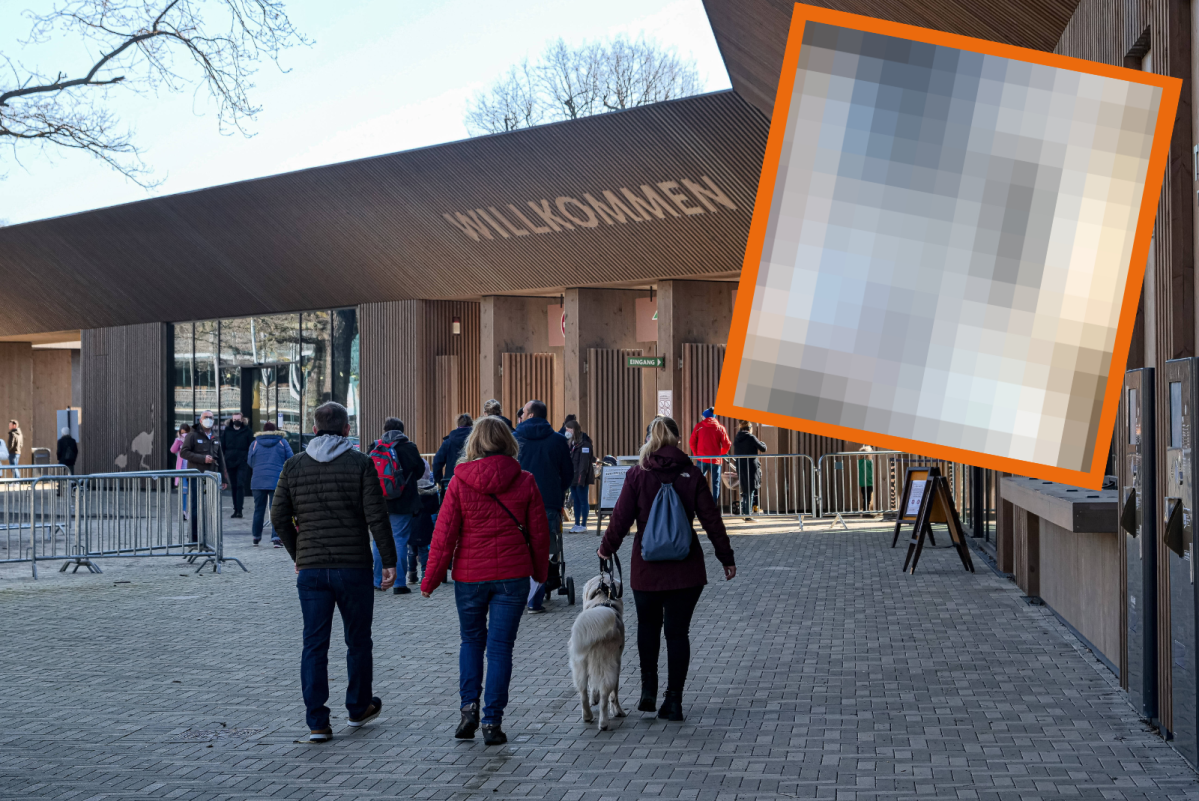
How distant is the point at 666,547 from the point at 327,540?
5.94 ft

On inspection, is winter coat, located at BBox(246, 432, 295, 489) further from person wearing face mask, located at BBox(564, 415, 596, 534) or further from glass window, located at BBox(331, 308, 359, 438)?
glass window, located at BBox(331, 308, 359, 438)

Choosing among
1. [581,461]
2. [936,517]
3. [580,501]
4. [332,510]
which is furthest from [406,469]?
[580,501]

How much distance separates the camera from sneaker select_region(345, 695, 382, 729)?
670 centimetres

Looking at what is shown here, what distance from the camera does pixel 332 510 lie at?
6500 millimetres

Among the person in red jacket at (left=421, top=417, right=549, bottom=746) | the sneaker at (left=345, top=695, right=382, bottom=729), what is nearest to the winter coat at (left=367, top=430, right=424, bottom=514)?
the sneaker at (left=345, top=695, right=382, bottom=729)

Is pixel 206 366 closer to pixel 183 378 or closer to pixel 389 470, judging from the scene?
pixel 183 378

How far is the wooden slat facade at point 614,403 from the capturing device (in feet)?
72.6

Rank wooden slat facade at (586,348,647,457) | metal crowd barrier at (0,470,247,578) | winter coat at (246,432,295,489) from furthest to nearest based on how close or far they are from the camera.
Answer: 1. wooden slat facade at (586,348,647,457)
2. winter coat at (246,432,295,489)
3. metal crowd barrier at (0,470,247,578)

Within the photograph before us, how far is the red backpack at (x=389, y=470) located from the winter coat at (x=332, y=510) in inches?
178

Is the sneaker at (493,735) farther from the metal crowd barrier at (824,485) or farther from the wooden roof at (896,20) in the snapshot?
the metal crowd barrier at (824,485)

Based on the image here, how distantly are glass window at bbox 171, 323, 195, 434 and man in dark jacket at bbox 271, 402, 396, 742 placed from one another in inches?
1034

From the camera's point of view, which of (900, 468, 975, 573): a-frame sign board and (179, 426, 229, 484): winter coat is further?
(179, 426, 229, 484): winter coat

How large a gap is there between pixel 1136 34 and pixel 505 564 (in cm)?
443

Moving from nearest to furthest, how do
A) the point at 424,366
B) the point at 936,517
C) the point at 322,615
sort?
the point at 322,615 → the point at 936,517 → the point at 424,366
